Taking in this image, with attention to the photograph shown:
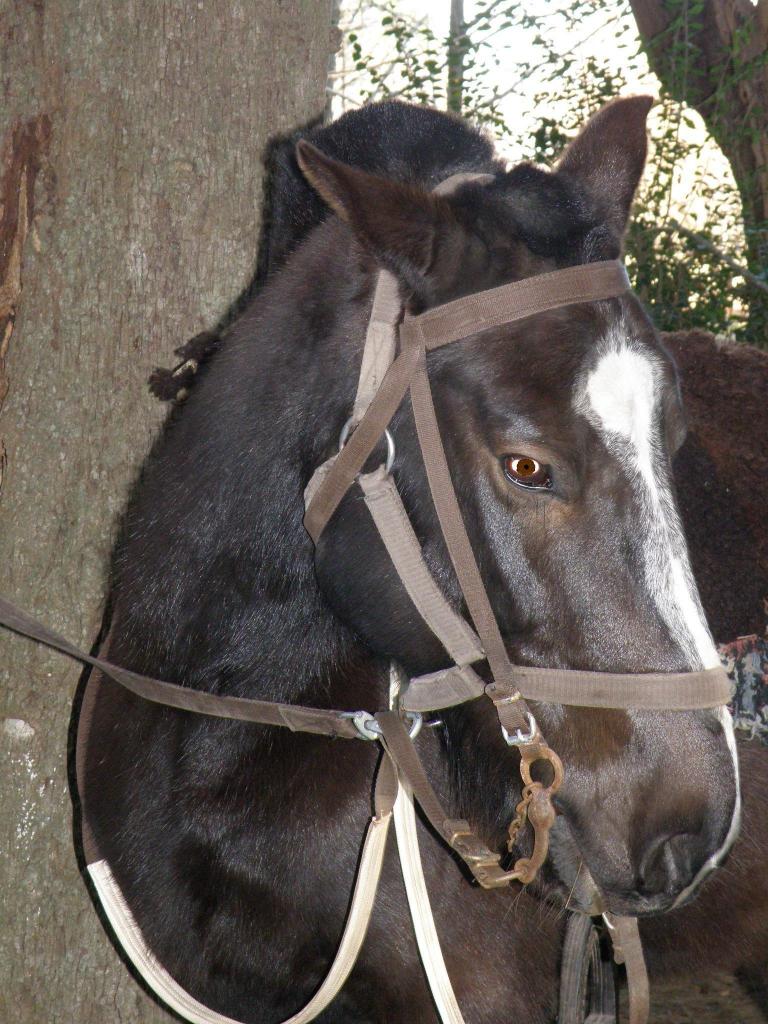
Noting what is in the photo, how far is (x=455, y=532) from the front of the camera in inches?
65.1

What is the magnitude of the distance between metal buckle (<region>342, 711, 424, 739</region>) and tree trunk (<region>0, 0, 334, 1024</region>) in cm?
101

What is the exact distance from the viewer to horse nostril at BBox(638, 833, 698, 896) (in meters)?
1.57

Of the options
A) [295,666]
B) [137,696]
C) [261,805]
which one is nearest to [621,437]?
[295,666]

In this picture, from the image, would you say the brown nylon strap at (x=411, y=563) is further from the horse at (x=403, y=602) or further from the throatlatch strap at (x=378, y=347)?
the throatlatch strap at (x=378, y=347)

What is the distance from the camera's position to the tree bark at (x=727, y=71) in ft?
21.5

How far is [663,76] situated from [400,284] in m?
5.94

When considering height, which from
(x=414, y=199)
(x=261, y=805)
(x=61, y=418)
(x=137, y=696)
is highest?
(x=414, y=199)

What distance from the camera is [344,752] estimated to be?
2.05 meters

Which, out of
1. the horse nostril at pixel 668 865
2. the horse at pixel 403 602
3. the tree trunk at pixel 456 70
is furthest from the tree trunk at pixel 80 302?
the tree trunk at pixel 456 70

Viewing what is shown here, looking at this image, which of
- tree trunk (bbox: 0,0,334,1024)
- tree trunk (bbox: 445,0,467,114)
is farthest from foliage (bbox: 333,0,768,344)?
tree trunk (bbox: 0,0,334,1024)

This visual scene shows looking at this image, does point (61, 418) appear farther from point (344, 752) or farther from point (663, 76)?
point (663, 76)

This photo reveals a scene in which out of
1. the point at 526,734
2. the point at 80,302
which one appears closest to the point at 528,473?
the point at 526,734

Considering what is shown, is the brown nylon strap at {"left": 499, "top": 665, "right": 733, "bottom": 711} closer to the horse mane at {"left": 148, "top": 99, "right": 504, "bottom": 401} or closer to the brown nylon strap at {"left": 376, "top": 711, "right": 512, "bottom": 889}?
the brown nylon strap at {"left": 376, "top": 711, "right": 512, "bottom": 889}

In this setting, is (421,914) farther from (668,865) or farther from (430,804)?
(668,865)
